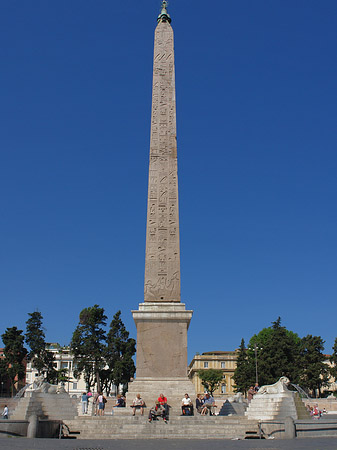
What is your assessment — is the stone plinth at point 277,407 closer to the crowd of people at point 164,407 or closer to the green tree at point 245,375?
the crowd of people at point 164,407

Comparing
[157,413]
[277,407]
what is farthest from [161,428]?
[277,407]

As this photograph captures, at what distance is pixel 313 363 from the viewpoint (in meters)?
48.2

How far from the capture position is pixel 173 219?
625 inches

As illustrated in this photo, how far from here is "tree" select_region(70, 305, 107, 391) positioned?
A: 4209 centimetres

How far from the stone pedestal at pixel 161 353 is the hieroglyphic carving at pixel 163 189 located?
19.9 inches

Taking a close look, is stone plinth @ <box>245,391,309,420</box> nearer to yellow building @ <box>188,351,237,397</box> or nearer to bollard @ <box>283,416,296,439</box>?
bollard @ <box>283,416,296,439</box>

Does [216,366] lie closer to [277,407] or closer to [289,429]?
[277,407]

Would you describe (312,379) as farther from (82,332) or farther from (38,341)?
(38,341)

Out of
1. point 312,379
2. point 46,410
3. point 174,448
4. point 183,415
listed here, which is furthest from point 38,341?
point 174,448

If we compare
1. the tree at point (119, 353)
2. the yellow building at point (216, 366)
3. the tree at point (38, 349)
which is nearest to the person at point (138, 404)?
the tree at point (119, 353)

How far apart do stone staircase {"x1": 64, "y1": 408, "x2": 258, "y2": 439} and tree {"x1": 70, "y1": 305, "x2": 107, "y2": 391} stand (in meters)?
29.8

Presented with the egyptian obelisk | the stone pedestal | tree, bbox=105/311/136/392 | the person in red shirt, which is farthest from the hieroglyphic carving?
tree, bbox=105/311/136/392

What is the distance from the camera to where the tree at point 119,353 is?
41.1m

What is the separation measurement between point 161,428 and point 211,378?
66826 mm
